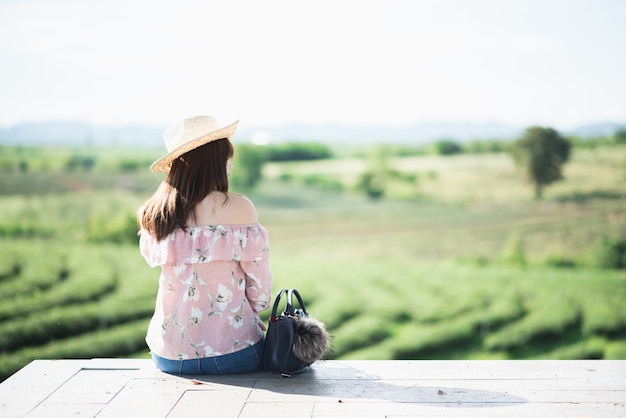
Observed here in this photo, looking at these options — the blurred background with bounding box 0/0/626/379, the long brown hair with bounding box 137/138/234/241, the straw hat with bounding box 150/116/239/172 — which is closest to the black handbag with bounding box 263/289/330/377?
the long brown hair with bounding box 137/138/234/241

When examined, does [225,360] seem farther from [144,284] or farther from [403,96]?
[403,96]

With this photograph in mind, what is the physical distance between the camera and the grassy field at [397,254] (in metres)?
9.56

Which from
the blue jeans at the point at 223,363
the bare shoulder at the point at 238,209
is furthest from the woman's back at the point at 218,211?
the blue jeans at the point at 223,363

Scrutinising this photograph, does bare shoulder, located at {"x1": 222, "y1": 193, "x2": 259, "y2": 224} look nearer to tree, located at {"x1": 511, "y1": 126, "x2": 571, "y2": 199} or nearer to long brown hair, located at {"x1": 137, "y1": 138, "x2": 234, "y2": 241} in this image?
long brown hair, located at {"x1": 137, "y1": 138, "x2": 234, "y2": 241}

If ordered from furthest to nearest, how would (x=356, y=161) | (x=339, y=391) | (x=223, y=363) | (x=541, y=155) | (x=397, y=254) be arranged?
1. (x=356, y=161)
2. (x=541, y=155)
3. (x=397, y=254)
4. (x=223, y=363)
5. (x=339, y=391)

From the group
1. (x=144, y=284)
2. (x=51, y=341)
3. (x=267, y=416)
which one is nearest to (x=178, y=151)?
(x=267, y=416)

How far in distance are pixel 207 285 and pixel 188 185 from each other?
0.34 meters

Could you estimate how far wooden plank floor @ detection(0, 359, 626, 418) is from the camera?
8.19 ft

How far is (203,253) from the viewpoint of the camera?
2.74m

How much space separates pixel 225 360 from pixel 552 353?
729 cm

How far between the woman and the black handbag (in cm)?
11

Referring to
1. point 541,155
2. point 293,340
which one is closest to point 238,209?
point 293,340

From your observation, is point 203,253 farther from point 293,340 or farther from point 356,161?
point 356,161

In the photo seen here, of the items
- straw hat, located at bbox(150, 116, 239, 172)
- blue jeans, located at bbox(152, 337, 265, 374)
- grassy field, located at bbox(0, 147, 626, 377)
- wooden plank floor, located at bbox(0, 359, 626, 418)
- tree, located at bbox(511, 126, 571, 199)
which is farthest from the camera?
tree, located at bbox(511, 126, 571, 199)
